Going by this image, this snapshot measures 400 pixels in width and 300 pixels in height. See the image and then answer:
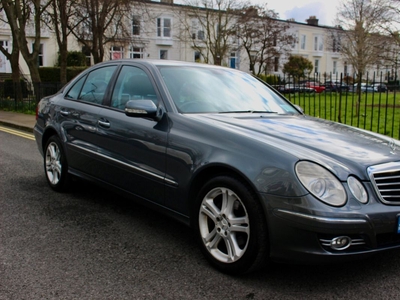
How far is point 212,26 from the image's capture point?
4241 centimetres

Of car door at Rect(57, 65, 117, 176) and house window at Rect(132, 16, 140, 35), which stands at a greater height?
house window at Rect(132, 16, 140, 35)

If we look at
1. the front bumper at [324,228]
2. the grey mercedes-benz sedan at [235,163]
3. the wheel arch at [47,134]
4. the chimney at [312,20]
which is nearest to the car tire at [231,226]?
the grey mercedes-benz sedan at [235,163]

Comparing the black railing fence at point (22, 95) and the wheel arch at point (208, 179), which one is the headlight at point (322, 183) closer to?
the wheel arch at point (208, 179)

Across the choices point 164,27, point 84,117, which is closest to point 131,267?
point 84,117

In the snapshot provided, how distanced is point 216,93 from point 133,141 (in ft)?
2.99

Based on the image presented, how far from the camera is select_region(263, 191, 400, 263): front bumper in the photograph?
9.09ft

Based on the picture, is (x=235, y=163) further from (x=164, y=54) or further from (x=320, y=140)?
(x=164, y=54)

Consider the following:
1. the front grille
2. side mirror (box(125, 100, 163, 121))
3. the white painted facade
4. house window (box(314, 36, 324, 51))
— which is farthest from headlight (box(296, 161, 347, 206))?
house window (box(314, 36, 324, 51))

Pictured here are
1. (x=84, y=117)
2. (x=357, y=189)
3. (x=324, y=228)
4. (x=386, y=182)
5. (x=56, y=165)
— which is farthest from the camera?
(x=56, y=165)

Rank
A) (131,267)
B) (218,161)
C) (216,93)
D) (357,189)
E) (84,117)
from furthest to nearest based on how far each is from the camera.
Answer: (84,117) < (216,93) < (131,267) < (218,161) < (357,189)

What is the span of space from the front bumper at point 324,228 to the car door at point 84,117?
7.80 ft

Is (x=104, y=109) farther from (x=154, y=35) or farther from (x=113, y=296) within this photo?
(x=154, y=35)

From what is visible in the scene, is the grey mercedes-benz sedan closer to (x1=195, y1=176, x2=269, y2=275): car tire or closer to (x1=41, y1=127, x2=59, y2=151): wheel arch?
(x1=195, y1=176, x2=269, y2=275): car tire

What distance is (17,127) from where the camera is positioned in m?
13.4
